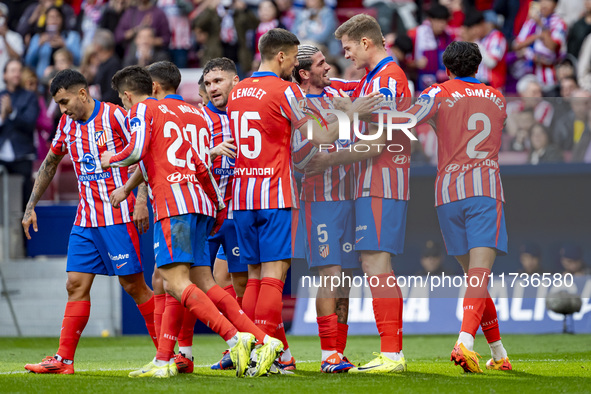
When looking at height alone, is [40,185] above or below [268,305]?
above

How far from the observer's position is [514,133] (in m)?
9.86

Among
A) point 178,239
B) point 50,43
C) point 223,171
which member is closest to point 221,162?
point 223,171

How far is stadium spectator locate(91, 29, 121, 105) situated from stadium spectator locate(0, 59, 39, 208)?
110 centimetres

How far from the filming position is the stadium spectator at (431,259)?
985 centimetres

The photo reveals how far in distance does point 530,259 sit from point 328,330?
4398mm

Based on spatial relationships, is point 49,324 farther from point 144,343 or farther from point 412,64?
point 412,64

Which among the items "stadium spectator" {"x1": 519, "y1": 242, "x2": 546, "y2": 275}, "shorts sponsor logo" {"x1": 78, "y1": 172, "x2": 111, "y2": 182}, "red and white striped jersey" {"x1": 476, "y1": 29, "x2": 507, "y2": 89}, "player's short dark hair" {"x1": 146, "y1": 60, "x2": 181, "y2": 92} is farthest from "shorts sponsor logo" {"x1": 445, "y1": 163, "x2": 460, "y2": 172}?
"red and white striped jersey" {"x1": 476, "y1": 29, "x2": 507, "y2": 89}

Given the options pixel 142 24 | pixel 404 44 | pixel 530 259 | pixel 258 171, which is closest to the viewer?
pixel 258 171

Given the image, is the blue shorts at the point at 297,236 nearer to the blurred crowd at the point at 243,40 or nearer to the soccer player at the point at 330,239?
the soccer player at the point at 330,239

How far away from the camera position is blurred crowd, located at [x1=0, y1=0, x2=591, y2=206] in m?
12.5

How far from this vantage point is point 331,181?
625 cm

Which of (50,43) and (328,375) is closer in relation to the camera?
(328,375)

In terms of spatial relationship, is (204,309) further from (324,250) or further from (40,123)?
(40,123)

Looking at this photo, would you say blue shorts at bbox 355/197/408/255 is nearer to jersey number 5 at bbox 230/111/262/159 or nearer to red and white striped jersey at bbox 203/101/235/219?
jersey number 5 at bbox 230/111/262/159
